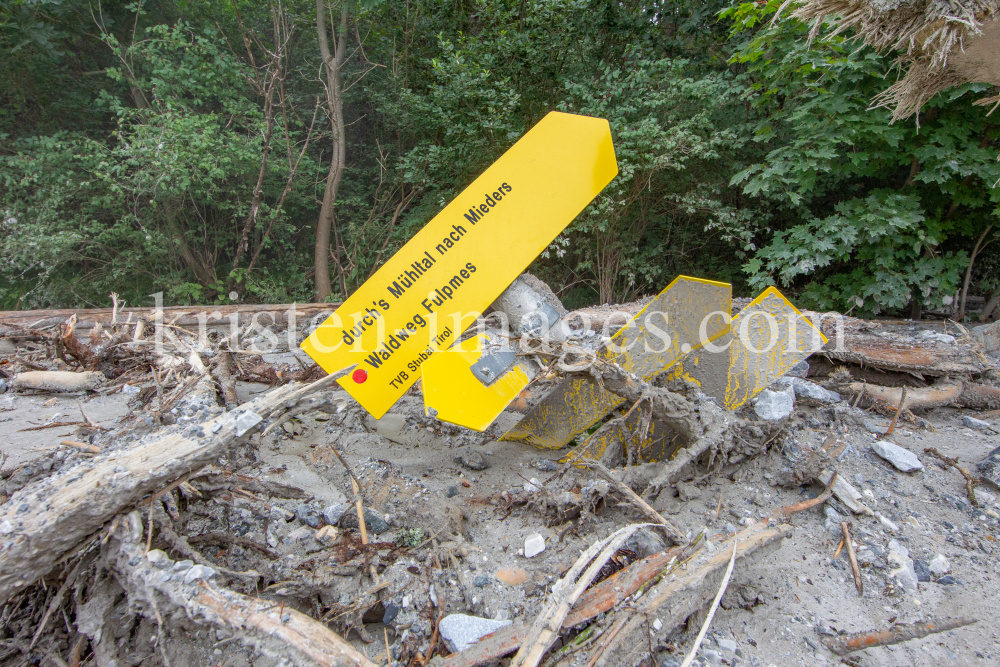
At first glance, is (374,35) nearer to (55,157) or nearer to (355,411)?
(55,157)

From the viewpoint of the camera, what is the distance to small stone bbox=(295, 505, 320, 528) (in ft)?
7.09

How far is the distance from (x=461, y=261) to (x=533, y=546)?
1.30m

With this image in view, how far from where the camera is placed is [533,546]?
203 centimetres

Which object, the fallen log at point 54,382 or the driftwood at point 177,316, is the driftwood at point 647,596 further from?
the driftwood at point 177,316

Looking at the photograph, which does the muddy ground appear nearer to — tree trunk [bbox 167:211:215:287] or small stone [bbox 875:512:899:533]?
small stone [bbox 875:512:899:533]

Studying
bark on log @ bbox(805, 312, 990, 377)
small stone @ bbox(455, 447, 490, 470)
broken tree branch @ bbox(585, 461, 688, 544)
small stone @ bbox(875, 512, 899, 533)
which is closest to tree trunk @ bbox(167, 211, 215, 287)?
small stone @ bbox(455, 447, 490, 470)

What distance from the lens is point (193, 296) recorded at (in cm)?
787

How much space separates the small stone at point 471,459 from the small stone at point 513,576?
3.09ft

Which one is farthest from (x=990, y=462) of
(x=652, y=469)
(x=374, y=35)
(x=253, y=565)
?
(x=374, y=35)

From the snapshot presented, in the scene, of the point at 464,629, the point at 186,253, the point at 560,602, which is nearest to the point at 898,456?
the point at 560,602

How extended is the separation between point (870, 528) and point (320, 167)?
8783mm

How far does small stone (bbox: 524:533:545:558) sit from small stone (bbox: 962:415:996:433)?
304cm

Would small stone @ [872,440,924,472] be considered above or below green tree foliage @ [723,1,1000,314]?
below

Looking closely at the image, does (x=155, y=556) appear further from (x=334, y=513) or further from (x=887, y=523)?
(x=887, y=523)
